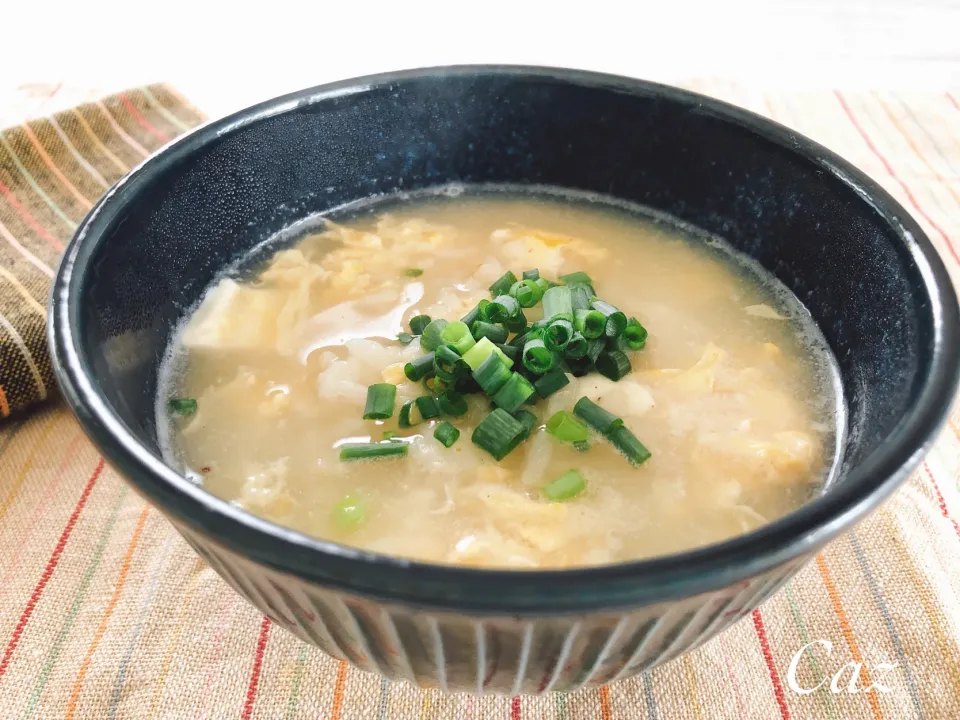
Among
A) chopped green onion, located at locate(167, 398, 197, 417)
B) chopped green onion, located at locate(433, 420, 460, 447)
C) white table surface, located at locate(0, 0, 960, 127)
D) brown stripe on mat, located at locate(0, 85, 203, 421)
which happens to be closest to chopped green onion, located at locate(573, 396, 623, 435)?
chopped green onion, located at locate(433, 420, 460, 447)

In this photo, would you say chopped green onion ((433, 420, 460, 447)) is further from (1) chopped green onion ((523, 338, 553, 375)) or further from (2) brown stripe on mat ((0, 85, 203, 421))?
(2) brown stripe on mat ((0, 85, 203, 421))

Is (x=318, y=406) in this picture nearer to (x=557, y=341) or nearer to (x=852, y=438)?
(x=557, y=341)

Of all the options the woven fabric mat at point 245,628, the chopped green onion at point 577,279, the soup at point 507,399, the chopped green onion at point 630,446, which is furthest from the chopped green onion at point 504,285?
the woven fabric mat at point 245,628

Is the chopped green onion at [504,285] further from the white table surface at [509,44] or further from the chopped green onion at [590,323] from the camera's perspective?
the white table surface at [509,44]

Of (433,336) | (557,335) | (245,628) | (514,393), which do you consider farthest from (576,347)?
(245,628)

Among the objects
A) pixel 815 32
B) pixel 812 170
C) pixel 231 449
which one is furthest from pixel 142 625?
pixel 815 32

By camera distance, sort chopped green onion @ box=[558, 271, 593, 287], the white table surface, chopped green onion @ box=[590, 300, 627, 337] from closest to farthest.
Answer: chopped green onion @ box=[590, 300, 627, 337] < chopped green onion @ box=[558, 271, 593, 287] < the white table surface

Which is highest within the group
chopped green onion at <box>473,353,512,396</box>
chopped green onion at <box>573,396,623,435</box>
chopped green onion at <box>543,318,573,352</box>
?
chopped green onion at <box>543,318,573,352</box>
